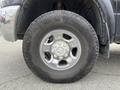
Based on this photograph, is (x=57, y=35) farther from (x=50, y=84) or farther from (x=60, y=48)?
(x=50, y=84)

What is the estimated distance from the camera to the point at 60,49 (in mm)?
3709

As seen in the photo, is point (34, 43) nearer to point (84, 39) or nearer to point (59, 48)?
point (59, 48)

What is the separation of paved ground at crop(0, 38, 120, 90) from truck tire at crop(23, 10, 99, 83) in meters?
0.15

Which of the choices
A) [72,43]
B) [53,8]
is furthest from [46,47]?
[53,8]

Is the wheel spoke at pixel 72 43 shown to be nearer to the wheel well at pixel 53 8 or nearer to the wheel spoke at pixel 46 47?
the wheel spoke at pixel 46 47

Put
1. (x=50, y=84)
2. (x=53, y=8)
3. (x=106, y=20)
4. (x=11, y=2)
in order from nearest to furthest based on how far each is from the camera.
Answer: (x=50, y=84) → (x=106, y=20) → (x=11, y=2) → (x=53, y=8)

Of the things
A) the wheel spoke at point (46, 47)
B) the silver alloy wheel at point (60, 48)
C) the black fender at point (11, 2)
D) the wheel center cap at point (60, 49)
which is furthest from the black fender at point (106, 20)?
the wheel spoke at point (46, 47)

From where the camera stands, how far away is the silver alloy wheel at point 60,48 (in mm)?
3693

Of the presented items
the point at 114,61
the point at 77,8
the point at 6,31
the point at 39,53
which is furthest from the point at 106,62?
the point at 6,31

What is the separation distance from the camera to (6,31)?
156 inches

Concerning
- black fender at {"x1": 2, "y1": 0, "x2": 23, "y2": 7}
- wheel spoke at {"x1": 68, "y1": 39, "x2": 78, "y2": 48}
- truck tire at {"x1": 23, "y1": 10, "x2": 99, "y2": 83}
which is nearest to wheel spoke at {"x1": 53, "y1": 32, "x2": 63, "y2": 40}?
truck tire at {"x1": 23, "y1": 10, "x2": 99, "y2": 83}

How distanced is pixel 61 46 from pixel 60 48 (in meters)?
0.03

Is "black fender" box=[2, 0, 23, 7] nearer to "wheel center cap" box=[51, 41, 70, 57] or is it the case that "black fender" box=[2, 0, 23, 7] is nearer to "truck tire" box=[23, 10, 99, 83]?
"truck tire" box=[23, 10, 99, 83]

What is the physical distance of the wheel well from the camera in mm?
3875
